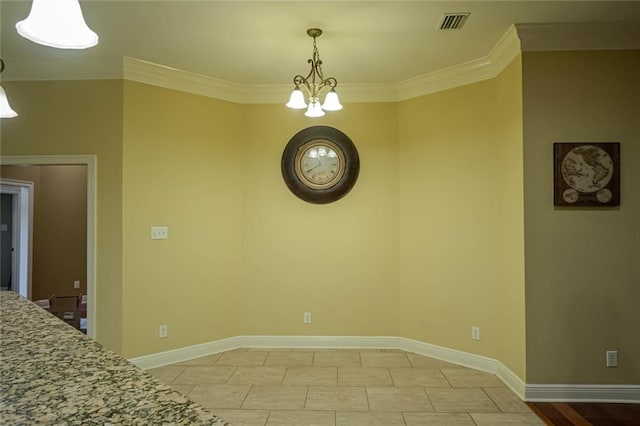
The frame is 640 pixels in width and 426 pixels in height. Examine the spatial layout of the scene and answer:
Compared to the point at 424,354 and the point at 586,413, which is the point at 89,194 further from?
the point at 586,413

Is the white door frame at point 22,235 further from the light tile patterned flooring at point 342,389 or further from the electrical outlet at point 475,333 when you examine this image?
the electrical outlet at point 475,333

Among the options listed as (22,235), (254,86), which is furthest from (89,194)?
(22,235)

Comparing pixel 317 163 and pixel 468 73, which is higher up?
pixel 468 73

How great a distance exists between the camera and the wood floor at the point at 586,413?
290 cm

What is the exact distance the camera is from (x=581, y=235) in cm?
324

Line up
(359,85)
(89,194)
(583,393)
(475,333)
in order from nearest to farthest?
(583,393) → (89,194) → (475,333) → (359,85)

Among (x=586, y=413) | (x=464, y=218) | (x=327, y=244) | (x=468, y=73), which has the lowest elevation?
(x=586, y=413)

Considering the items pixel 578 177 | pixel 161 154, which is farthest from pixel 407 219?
pixel 161 154

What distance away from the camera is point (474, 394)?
336cm

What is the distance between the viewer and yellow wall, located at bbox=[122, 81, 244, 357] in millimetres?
3926

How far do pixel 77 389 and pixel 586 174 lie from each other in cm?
354

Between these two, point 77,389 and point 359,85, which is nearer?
point 77,389

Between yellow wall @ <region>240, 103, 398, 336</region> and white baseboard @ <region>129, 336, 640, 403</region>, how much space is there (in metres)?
0.09

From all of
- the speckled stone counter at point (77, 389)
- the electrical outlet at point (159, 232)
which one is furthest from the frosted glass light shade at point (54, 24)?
the electrical outlet at point (159, 232)
